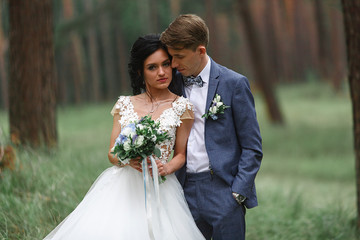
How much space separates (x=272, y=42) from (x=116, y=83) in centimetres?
1392

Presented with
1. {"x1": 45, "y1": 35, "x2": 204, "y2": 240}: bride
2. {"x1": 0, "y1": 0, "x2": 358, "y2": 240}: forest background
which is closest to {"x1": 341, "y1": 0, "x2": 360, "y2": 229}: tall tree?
{"x1": 0, "y1": 0, "x2": 358, "y2": 240}: forest background

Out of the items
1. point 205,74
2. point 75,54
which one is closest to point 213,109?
point 205,74

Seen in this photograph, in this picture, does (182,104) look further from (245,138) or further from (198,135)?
(245,138)

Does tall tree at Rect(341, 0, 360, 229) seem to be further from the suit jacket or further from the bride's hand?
the bride's hand

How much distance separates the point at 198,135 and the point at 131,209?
70 cm

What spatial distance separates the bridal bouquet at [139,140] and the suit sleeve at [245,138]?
1.85ft

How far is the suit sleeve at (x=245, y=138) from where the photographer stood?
9.59 ft

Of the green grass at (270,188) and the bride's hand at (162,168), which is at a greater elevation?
the bride's hand at (162,168)

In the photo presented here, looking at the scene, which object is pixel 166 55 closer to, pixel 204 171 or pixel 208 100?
pixel 208 100

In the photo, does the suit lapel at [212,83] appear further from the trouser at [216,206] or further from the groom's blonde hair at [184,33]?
the trouser at [216,206]

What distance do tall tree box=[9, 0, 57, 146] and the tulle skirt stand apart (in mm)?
3418

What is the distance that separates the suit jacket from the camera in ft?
9.68

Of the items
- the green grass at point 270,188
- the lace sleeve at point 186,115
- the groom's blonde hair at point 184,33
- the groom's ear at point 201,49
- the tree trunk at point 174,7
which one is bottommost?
the green grass at point 270,188

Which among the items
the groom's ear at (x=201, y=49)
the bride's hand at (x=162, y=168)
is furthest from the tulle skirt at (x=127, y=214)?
the groom's ear at (x=201, y=49)
